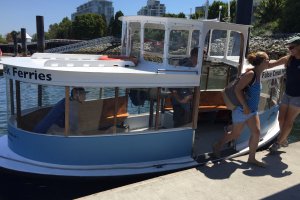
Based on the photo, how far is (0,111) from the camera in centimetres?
1383

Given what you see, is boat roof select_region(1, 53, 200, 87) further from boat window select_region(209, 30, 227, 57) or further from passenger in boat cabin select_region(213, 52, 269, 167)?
boat window select_region(209, 30, 227, 57)

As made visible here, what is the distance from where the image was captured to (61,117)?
18.2ft

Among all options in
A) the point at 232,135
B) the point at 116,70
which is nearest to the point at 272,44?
the point at 232,135

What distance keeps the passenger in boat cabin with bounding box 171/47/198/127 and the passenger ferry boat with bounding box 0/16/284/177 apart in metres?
0.08

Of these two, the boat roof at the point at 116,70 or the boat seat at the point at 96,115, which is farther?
the boat seat at the point at 96,115

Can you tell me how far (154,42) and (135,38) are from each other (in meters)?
0.60

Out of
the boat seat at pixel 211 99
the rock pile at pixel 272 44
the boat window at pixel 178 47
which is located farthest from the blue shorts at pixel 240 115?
the rock pile at pixel 272 44

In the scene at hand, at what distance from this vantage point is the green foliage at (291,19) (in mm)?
39812

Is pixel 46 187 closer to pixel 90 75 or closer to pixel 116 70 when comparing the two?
pixel 90 75

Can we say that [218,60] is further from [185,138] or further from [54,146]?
[54,146]

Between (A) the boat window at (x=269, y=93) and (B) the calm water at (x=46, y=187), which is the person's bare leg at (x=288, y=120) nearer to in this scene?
(A) the boat window at (x=269, y=93)

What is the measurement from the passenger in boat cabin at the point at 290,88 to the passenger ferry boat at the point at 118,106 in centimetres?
86

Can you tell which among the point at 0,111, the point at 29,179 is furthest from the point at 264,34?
the point at 29,179

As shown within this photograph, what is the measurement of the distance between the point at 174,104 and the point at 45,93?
2.35 metres
